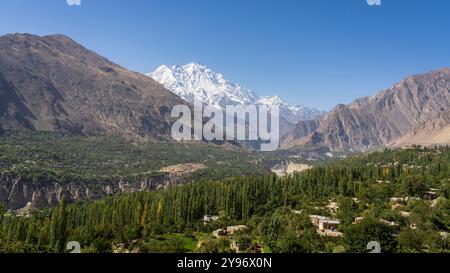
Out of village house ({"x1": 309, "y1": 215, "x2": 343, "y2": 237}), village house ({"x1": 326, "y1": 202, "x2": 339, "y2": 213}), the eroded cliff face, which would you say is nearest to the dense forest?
village house ({"x1": 326, "y1": 202, "x2": 339, "y2": 213})

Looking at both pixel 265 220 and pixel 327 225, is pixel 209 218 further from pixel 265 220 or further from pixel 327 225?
pixel 327 225

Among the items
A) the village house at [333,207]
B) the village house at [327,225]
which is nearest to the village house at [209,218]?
the village house at [327,225]

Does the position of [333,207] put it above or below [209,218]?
above

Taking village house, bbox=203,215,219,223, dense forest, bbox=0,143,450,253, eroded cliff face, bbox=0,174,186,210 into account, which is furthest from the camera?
eroded cliff face, bbox=0,174,186,210

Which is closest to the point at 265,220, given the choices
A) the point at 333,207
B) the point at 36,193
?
the point at 333,207

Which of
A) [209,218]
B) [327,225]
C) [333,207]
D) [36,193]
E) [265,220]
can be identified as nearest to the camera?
[327,225]

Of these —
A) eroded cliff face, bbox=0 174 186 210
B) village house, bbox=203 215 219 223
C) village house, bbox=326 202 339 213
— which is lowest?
eroded cliff face, bbox=0 174 186 210

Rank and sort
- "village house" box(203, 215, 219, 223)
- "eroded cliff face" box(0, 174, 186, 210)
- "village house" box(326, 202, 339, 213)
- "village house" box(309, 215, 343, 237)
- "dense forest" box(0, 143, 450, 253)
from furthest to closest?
"eroded cliff face" box(0, 174, 186, 210) → "village house" box(326, 202, 339, 213) → "village house" box(203, 215, 219, 223) → "village house" box(309, 215, 343, 237) → "dense forest" box(0, 143, 450, 253)

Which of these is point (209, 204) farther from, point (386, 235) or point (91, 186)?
point (91, 186)

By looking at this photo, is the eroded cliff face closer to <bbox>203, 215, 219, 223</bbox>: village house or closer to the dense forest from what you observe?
the dense forest

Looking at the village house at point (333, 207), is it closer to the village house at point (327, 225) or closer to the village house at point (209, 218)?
the village house at point (327, 225)

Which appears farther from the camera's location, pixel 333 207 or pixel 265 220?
pixel 333 207
